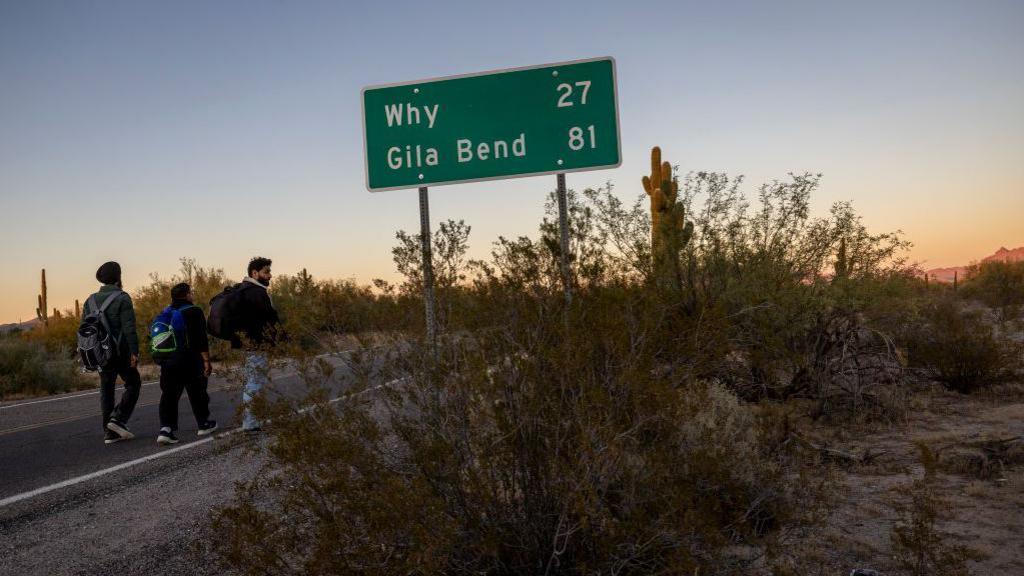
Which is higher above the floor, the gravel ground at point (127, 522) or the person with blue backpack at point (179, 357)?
the person with blue backpack at point (179, 357)

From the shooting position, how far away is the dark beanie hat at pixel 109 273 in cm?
827

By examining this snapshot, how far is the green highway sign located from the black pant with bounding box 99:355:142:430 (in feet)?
13.4

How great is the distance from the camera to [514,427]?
9.91 ft

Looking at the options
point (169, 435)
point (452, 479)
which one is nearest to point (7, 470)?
point (169, 435)

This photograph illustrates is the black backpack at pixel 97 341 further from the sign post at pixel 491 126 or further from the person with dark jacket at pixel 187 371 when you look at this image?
the sign post at pixel 491 126

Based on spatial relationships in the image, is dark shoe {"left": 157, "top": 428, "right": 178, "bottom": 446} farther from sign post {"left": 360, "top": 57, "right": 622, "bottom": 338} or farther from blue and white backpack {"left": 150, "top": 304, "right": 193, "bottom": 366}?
sign post {"left": 360, "top": 57, "right": 622, "bottom": 338}

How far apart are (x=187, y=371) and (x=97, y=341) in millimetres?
971

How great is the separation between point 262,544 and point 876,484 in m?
4.51

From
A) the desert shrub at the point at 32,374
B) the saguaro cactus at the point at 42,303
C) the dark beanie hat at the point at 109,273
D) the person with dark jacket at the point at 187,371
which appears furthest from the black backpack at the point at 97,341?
the saguaro cactus at the point at 42,303

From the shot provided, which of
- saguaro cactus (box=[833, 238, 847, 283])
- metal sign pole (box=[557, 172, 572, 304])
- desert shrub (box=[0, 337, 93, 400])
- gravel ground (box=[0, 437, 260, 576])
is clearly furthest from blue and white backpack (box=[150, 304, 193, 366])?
desert shrub (box=[0, 337, 93, 400])

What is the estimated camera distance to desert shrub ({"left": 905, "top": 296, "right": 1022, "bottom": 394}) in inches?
374

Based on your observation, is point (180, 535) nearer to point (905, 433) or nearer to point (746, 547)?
point (746, 547)

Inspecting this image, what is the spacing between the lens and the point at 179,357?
840 cm

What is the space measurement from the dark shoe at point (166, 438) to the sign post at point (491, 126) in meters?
4.03
